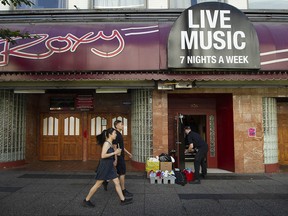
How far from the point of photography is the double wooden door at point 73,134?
37.0ft

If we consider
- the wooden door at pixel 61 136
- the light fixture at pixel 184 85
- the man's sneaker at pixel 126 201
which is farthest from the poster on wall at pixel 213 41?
the wooden door at pixel 61 136

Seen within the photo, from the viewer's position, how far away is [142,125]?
359 inches

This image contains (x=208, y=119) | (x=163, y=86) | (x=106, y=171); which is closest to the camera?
(x=106, y=171)

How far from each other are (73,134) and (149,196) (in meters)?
6.61

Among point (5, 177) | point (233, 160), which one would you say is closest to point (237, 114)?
point (233, 160)

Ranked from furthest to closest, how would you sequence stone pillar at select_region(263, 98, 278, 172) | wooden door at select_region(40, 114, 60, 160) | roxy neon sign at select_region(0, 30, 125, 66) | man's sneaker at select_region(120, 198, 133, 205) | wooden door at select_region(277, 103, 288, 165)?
wooden door at select_region(40, 114, 60, 160), wooden door at select_region(277, 103, 288, 165), stone pillar at select_region(263, 98, 278, 172), roxy neon sign at select_region(0, 30, 125, 66), man's sneaker at select_region(120, 198, 133, 205)

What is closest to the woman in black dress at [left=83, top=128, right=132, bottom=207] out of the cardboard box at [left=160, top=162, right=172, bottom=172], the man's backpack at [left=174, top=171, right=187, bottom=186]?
the man's backpack at [left=174, top=171, right=187, bottom=186]

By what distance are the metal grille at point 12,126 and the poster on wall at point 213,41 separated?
22.5 ft

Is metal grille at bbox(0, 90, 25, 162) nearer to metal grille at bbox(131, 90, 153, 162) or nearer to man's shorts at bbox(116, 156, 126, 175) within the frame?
metal grille at bbox(131, 90, 153, 162)

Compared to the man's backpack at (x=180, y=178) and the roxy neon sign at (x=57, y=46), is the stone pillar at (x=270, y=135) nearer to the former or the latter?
the man's backpack at (x=180, y=178)

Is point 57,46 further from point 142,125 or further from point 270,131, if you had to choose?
point 270,131

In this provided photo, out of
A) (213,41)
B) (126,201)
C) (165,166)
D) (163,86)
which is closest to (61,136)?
(163,86)

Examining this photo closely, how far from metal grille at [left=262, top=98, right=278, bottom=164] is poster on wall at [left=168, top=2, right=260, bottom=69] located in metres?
2.28

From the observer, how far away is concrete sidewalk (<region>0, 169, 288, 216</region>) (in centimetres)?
502
